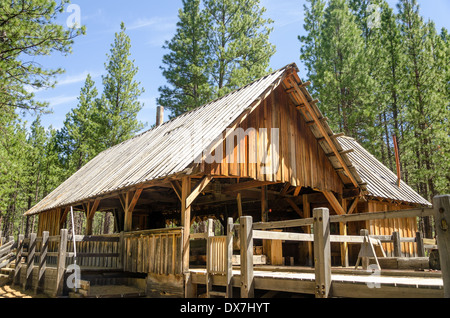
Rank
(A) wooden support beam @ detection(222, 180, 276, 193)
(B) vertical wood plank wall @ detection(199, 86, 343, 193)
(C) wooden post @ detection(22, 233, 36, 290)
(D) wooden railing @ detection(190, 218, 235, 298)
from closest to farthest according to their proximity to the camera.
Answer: (D) wooden railing @ detection(190, 218, 235, 298) → (B) vertical wood plank wall @ detection(199, 86, 343, 193) → (A) wooden support beam @ detection(222, 180, 276, 193) → (C) wooden post @ detection(22, 233, 36, 290)

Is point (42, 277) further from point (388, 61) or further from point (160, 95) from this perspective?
point (388, 61)

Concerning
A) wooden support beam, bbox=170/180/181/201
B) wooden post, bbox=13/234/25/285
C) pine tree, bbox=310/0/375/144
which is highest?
pine tree, bbox=310/0/375/144

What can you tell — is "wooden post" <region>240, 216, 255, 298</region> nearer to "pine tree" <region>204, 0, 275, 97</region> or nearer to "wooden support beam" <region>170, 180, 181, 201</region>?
"wooden support beam" <region>170, 180, 181, 201</region>

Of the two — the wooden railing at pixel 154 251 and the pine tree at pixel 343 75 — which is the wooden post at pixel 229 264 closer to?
the wooden railing at pixel 154 251

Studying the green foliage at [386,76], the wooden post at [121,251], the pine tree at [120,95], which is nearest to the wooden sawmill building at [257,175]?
the wooden post at [121,251]

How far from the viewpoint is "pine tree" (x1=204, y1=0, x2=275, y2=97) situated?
95.9 feet

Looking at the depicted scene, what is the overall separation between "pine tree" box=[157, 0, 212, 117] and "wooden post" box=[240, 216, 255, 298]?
2282 cm

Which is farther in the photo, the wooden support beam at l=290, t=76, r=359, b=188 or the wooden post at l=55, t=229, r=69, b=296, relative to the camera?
the wooden support beam at l=290, t=76, r=359, b=188

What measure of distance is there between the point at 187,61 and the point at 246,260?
992 inches

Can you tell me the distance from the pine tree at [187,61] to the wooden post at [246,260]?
74.9ft

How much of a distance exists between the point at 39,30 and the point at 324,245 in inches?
464

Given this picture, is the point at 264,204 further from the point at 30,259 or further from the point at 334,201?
the point at 30,259

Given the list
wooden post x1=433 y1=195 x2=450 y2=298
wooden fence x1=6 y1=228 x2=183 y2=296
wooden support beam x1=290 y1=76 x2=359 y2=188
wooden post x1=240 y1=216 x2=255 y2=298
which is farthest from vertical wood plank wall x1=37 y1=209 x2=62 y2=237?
wooden post x1=433 y1=195 x2=450 y2=298

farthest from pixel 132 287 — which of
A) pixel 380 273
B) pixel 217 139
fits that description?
pixel 380 273
